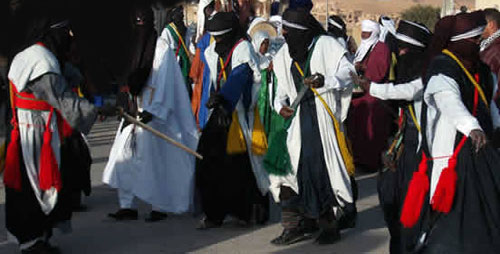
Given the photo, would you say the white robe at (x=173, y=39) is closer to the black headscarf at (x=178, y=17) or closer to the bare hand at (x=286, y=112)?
the black headscarf at (x=178, y=17)

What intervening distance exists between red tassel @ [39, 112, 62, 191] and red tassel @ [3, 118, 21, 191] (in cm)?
16

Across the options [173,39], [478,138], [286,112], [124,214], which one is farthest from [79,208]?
[478,138]

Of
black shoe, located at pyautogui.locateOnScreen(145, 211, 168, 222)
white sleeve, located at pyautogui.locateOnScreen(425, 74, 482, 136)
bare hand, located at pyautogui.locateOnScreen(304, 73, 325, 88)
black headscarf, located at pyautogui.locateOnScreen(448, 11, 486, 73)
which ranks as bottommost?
black shoe, located at pyautogui.locateOnScreen(145, 211, 168, 222)

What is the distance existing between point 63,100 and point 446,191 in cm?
270

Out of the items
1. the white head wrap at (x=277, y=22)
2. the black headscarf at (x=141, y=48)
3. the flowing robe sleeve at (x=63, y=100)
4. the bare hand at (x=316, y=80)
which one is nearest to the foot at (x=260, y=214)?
A: the black headscarf at (x=141, y=48)

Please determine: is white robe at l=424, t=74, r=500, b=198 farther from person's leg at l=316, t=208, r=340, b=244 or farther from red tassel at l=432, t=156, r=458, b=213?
person's leg at l=316, t=208, r=340, b=244

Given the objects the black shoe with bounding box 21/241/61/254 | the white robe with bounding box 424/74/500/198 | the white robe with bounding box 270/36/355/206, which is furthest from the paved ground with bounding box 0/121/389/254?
the white robe with bounding box 424/74/500/198

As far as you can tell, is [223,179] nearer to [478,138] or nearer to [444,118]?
[444,118]

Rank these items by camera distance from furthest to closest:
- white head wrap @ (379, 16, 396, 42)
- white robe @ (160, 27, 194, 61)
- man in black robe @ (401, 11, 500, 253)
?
white robe @ (160, 27, 194, 61)
white head wrap @ (379, 16, 396, 42)
man in black robe @ (401, 11, 500, 253)

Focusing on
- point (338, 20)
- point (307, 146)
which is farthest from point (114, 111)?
point (338, 20)

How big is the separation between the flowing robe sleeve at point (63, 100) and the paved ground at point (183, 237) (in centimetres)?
127

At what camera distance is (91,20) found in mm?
8469

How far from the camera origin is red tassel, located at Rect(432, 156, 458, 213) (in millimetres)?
5566

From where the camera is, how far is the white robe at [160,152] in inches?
347
